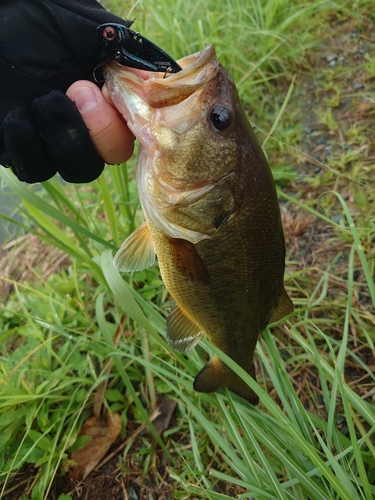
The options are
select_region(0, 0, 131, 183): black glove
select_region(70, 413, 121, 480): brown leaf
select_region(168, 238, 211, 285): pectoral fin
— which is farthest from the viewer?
select_region(70, 413, 121, 480): brown leaf

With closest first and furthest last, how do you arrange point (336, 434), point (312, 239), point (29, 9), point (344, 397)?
point (29, 9) < point (344, 397) < point (336, 434) < point (312, 239)

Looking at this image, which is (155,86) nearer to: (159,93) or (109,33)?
(159,93)

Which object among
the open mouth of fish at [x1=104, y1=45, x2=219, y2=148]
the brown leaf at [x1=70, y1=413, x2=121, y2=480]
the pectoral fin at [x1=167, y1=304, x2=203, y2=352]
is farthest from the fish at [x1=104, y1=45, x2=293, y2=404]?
the brown leaf at [x1=70, y1=413, x2=121, y2=480]

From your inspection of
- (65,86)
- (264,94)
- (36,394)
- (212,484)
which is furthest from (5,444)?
(264,94)

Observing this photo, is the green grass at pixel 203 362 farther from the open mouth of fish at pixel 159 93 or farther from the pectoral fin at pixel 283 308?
the open mouth of fish at pixel 159 93

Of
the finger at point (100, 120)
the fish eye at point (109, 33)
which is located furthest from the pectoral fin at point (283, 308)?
the fish eye at point (109, 33)

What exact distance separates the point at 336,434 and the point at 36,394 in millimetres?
1473

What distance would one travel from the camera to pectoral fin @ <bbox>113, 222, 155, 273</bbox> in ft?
5.43

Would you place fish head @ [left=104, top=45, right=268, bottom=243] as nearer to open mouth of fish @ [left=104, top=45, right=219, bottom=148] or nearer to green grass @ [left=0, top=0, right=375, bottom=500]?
open mouth of fish @ [left=104, top=45, right=219, bottom=148]

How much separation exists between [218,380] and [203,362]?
32cm

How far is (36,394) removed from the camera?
2035 mm

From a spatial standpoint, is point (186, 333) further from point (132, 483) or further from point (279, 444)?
point (132, 483)

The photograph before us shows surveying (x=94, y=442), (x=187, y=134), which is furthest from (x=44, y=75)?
(x=94, y=442)

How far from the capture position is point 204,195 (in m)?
1.44
